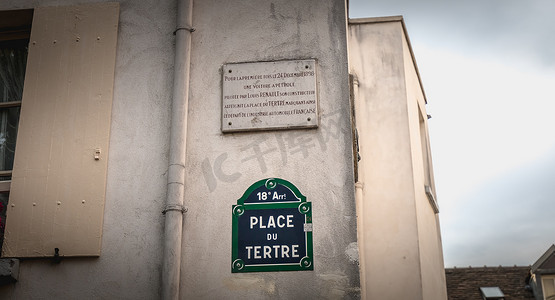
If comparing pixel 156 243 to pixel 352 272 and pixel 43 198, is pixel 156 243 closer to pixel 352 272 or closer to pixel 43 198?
pixel 43 198

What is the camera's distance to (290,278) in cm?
518

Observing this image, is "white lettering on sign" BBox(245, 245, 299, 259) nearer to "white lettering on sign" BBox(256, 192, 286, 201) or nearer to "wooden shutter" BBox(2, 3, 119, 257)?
"white lettering on sign" BBox(256, 192, 286, 201)

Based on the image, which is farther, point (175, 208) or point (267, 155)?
point (267, 155)

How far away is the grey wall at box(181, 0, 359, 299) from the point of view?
5195 millimetres

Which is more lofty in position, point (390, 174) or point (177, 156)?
point (390, 174)

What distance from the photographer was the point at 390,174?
26.8 feet

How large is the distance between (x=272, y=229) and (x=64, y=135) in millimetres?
2138

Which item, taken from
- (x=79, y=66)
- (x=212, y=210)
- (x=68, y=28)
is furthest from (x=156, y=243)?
(x=68, y=28)

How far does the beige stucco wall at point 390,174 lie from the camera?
25.3 feet

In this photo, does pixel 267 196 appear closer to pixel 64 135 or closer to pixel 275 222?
pixel 275 222

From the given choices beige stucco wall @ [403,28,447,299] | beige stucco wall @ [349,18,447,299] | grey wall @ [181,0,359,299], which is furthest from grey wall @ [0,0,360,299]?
beige stucco wall @ [403,28,447,299]

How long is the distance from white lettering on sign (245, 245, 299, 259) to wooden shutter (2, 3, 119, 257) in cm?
136

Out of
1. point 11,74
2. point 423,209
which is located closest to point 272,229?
point 11,74

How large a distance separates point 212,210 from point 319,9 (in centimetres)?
217
